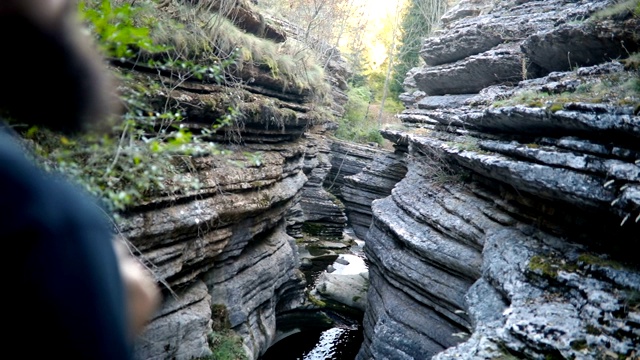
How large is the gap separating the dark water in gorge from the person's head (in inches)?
459

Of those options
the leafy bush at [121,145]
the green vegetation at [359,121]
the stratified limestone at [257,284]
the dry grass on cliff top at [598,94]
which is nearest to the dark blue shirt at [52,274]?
the leafy bush at [121,145]

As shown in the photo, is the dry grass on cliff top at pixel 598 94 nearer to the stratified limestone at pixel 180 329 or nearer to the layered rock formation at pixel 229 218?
the layered rock formation at pixel 229 218

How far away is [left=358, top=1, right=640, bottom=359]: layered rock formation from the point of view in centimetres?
495

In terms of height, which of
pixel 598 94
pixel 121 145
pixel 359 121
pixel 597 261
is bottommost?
pixel 121 145

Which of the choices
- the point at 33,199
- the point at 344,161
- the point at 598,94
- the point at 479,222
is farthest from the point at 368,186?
the point at 33,199

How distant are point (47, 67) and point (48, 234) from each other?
0.44 metres

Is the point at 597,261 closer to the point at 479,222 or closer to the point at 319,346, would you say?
the point at 479,222

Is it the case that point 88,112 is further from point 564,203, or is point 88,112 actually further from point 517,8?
point 517,8

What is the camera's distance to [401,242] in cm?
1041

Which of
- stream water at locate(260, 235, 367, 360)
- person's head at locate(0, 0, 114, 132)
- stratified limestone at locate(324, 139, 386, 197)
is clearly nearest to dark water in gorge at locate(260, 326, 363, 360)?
stream water at locate(260, 235, 367, 360)

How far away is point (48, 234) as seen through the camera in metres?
0.70

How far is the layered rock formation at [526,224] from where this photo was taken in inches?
195

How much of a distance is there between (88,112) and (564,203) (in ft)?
22.6

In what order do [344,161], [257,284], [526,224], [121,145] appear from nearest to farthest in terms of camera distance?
[121,145] → [526,224] → [257,284] → [344,161]
